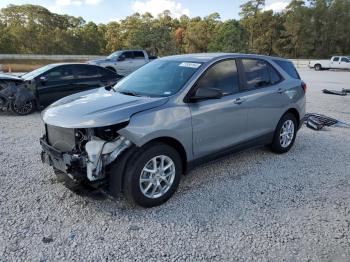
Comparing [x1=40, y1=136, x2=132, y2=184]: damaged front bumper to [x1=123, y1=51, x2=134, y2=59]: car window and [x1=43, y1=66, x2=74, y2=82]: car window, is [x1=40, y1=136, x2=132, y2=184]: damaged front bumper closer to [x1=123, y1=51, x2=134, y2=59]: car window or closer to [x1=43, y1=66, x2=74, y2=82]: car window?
[x1=43, y1=66, x2=74, y2=82]: car window

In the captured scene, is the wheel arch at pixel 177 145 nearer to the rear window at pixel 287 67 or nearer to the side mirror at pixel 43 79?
the rear window at pixel 287 67

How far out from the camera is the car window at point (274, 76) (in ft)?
17.9

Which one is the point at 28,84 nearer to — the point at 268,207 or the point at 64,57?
the point at 268,207

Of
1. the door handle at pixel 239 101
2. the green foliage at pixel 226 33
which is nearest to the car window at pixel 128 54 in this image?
the door handle at pixel 239 101

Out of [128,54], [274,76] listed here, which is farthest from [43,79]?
[128,54]

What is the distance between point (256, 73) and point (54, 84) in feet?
20.3

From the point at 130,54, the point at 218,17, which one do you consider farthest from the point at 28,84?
the point at 218,17

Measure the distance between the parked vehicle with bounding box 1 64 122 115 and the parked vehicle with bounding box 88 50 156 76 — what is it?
984 centimetres

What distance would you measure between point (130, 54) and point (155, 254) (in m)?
19.0

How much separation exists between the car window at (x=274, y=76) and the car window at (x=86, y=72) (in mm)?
6145

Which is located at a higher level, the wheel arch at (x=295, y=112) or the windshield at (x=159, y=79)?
the windshield at (x=159, y=79)

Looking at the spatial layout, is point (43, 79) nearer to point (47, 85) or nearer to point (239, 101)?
point (47, 85)

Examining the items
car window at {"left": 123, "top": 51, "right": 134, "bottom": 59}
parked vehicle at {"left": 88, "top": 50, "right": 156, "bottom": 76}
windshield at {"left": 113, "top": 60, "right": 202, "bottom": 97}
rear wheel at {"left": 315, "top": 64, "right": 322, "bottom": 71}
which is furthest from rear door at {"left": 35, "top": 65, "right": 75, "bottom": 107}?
rear wheel at {"left": 315, "top": 64, "right": 322, "bottom": 71}

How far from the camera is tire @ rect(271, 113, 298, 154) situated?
18.4 feet
